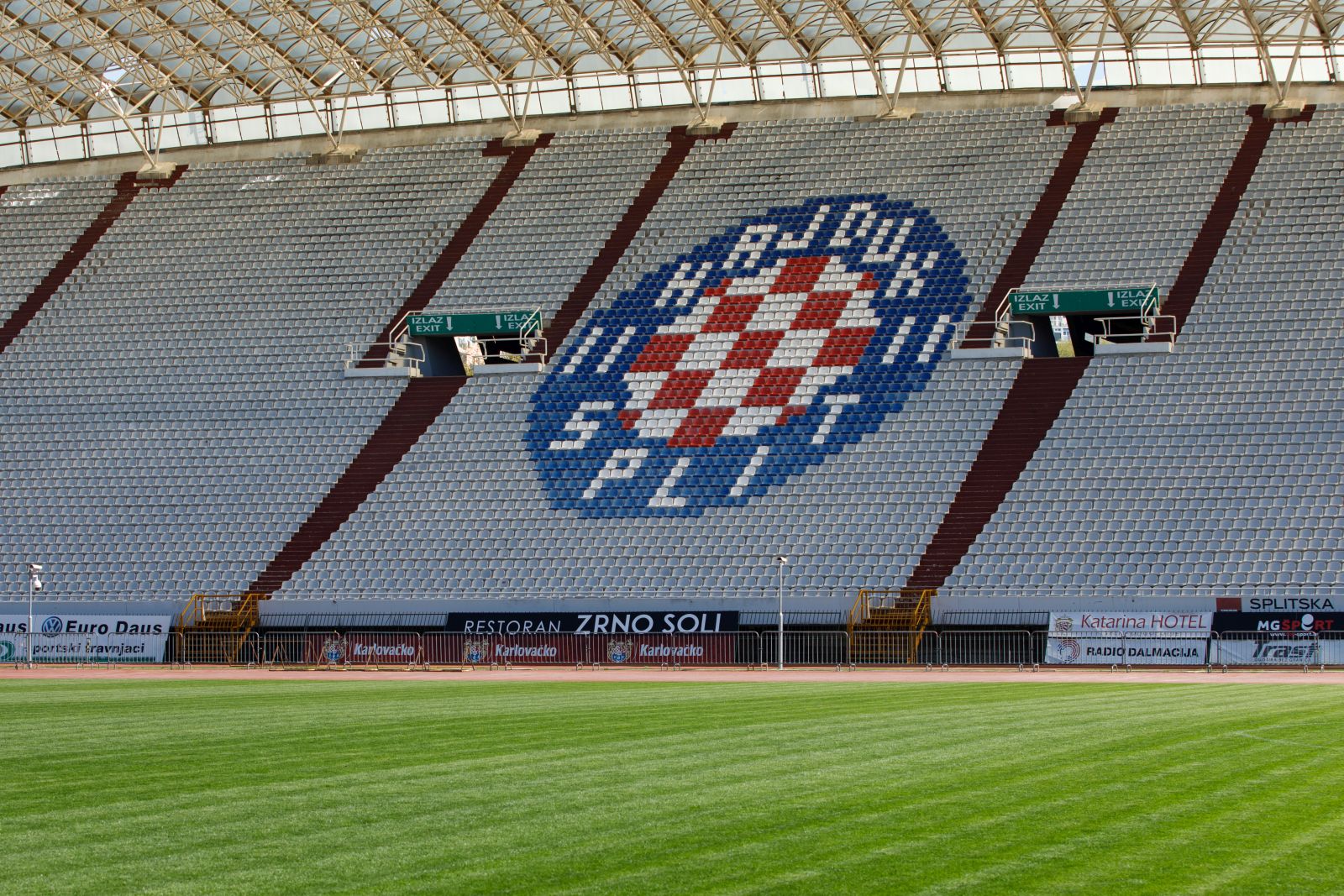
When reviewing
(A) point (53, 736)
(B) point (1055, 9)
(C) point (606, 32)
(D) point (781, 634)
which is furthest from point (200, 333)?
A: (A) point (53, 736)

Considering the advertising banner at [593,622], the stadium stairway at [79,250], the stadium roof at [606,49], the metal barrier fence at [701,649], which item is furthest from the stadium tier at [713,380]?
the stadium roof at [606,49]

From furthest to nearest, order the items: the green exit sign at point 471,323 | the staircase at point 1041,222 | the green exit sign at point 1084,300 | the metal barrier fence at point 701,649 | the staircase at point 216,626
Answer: the green exit sign at point 471,323
the staircase at point 1041,222
the green exit sign at point 1084,300
the staircase at point 216,626
the metal barrier fence at point 701,649

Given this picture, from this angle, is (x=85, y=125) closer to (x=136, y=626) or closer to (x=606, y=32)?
(x=606, y=32)

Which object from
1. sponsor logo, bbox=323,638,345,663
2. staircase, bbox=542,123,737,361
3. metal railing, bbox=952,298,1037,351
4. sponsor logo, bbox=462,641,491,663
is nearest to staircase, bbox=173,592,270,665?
sponsor logo, bbox=323,638,345,663

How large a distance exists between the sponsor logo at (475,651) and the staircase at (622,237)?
11.4 meters

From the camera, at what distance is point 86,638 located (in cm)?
3781

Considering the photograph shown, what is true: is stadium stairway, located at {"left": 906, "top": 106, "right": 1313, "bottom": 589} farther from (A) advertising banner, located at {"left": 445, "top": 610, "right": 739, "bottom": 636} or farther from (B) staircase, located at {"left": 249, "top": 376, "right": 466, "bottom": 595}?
(B) staircase, located at {"left": 249, "top": 376, "right": 466, "bottom": 595}

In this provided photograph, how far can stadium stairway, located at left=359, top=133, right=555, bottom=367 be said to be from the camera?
46719 mm

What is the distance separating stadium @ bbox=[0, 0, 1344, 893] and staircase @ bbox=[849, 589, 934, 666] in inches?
4.3

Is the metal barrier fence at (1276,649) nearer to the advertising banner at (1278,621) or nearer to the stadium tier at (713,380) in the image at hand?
the advertising banner at (1278,621)

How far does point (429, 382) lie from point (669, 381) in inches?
288

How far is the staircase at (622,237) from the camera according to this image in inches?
1816

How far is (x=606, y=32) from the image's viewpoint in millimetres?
51281

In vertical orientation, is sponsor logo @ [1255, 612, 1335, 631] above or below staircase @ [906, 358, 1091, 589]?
below
